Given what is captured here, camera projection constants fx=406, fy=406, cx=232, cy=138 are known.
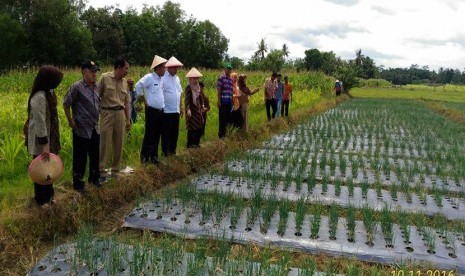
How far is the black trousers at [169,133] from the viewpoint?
19.9 ft

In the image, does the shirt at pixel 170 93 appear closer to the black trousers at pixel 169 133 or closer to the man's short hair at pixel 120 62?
the black trousers at pixel 169 133

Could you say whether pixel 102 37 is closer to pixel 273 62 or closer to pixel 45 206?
pixel 273 62

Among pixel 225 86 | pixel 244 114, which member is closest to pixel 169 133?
pixel 225 86

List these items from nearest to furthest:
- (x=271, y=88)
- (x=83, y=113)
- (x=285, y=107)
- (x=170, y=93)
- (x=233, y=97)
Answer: (x=83, y=113)
(x=170, y=93)
(x=233, y=97)
(x=271, y=88)
(x=285, y=107)

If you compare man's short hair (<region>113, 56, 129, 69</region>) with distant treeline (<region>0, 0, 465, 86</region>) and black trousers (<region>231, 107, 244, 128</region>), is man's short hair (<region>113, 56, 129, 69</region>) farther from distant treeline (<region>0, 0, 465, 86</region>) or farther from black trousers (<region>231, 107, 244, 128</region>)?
distant treeline (<region>0, 0, 465, 86</region>)

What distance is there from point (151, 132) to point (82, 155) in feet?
4.77

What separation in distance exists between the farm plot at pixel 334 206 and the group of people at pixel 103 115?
833mm

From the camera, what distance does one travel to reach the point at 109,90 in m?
4.87

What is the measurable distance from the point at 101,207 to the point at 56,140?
A: 0.88 meters

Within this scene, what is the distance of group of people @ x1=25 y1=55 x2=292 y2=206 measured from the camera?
3.73 m

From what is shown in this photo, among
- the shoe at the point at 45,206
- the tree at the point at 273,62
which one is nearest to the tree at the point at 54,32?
the tree at the point at 273,62

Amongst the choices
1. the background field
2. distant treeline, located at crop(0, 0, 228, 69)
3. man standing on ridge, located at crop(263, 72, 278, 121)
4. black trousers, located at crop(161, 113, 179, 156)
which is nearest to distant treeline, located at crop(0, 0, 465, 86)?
distant treeline, located at crop(0, 0, 228, 69)

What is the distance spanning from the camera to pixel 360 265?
341 cm

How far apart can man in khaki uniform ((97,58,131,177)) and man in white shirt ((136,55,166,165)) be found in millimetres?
635
